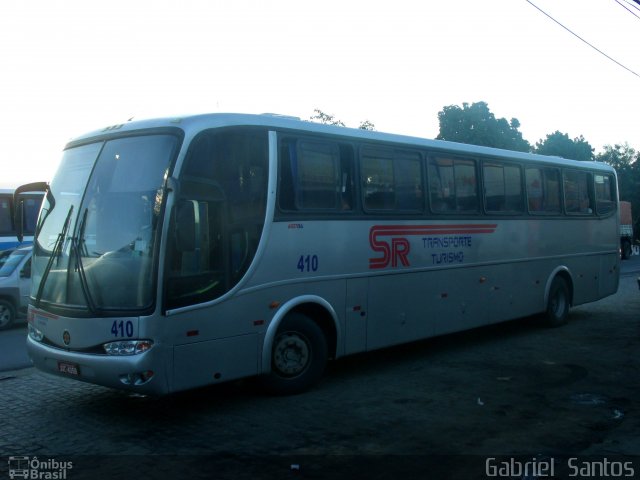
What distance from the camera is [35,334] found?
7.83 metres

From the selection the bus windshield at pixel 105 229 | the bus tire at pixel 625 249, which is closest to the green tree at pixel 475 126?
the bus tire at pixel 625 249

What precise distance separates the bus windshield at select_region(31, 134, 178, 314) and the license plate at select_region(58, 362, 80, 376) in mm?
612

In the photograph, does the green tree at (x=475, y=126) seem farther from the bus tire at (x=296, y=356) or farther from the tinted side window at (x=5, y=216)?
the bus tire at (x=296, y=356)

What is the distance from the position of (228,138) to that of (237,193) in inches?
24.3

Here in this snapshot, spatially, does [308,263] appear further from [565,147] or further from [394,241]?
[565,147]

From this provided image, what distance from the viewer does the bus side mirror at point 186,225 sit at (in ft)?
23.1

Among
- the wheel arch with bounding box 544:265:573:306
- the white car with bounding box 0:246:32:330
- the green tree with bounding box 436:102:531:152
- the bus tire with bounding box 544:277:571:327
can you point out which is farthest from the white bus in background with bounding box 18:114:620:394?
the green tree with bounding box 436:102:531:152

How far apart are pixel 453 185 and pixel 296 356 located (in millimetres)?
4275

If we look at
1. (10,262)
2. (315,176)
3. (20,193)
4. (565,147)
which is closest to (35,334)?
(20,193)

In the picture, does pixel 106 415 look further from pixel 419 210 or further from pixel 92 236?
pixel 419 210

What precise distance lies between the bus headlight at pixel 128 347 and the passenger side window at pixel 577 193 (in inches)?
397

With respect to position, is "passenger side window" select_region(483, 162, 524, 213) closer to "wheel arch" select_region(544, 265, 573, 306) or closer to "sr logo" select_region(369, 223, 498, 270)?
"sr logo" select_region(369, 223, 498, 270)

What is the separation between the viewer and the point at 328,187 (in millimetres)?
8969

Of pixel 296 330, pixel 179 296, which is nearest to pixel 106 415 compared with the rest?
pixel 179 296
